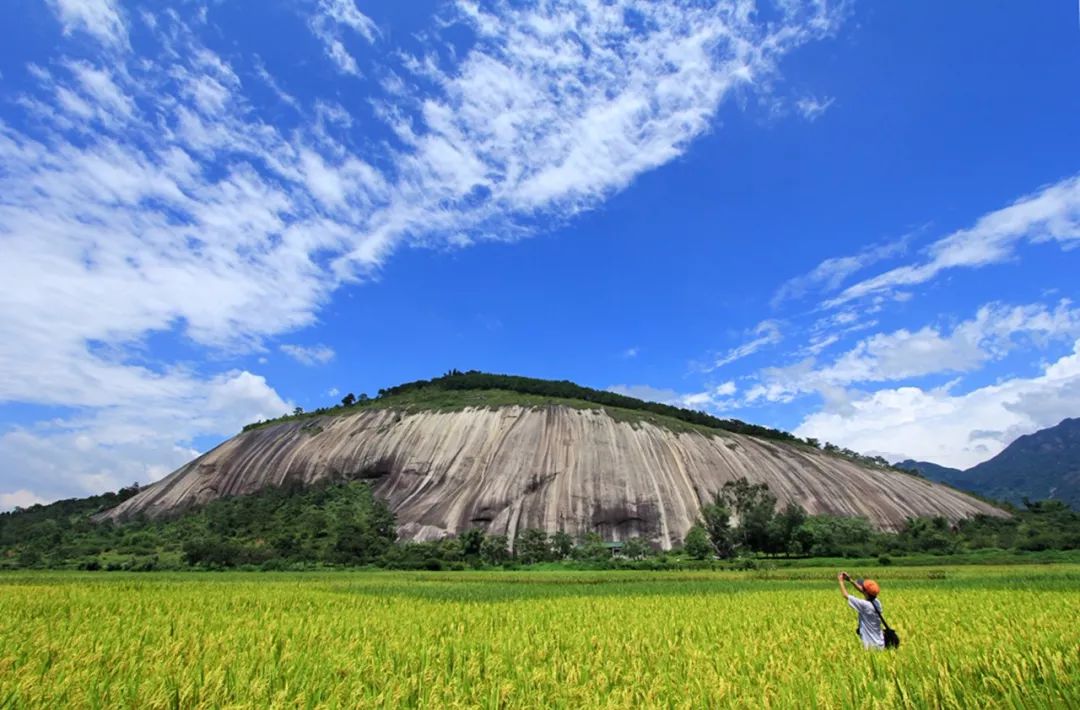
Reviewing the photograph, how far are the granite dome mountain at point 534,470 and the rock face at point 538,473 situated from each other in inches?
8.6

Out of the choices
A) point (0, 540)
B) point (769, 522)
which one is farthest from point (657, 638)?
point (0, 540)

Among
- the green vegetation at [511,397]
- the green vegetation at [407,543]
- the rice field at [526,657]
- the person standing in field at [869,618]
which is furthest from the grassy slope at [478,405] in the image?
the person standing in field at [869,618]

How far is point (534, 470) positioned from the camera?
9244 cm

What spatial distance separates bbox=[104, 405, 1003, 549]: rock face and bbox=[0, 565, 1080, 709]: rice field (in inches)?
2655

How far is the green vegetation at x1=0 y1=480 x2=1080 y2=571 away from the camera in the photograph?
67.3m

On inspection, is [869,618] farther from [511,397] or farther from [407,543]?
[511,397]

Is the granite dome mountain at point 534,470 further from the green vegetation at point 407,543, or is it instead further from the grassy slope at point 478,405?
the green vegetation at point 407,543

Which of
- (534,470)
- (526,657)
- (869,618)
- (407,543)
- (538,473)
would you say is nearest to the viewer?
(526,657)

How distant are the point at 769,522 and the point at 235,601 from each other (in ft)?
232

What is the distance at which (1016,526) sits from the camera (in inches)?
3686

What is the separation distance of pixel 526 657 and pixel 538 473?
273 feet

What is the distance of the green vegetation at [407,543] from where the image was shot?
6731cm

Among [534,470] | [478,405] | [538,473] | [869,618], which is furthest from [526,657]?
[478,405]

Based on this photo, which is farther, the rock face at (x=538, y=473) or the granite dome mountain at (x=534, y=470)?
the granite dome mountain at (x=534, y=470)
